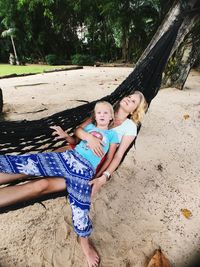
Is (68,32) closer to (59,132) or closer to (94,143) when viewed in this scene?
(59,132)

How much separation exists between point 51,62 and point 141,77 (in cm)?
910

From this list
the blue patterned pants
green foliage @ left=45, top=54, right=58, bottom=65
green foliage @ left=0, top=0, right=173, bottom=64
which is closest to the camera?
the blue patterned pants

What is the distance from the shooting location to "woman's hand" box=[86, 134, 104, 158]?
151 cm

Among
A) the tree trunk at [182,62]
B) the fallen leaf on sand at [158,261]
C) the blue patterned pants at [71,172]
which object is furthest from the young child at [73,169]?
the tree trunk at [182,62]

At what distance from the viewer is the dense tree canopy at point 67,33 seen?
32.4 feet

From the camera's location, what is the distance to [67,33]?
11.5 meters

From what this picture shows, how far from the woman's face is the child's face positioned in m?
0.14

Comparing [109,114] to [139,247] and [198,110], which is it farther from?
[198,110]

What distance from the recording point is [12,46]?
12.3 m

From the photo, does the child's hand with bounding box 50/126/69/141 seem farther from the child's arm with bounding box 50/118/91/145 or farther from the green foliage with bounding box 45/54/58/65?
the green foliage with bounding box 45/54/58/65

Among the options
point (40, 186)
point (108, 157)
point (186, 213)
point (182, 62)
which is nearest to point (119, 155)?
point (108, 157)

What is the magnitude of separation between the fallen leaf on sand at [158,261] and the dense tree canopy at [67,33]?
27.9 feet

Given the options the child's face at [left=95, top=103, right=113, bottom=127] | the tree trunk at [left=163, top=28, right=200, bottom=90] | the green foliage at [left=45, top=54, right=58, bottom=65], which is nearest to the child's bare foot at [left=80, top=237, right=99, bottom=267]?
the child's face at [left=95, top=103, right=113, bottom=127]

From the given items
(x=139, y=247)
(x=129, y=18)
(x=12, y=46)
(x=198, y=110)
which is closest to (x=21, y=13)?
(x=12, y=46)
